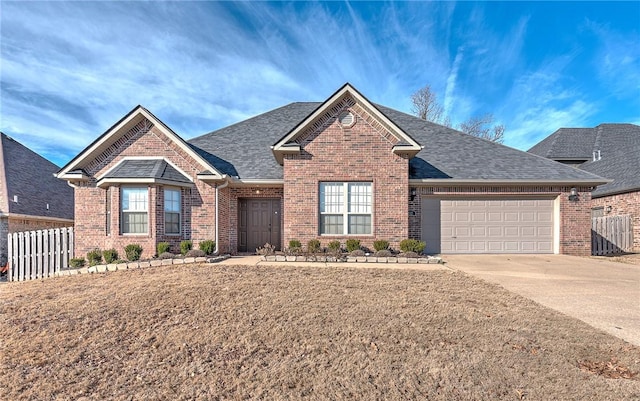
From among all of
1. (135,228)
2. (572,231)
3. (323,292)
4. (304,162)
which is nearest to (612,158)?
(572,231)

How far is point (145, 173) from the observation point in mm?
10172

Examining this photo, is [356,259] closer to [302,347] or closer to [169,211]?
[302,347]

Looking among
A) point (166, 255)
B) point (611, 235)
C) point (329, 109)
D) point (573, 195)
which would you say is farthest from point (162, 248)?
point (611, 235)

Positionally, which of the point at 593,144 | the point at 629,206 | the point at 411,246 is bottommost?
the point at 411,246

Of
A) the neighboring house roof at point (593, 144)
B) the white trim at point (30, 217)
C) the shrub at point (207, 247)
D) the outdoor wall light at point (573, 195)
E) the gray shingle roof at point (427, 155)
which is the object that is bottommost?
the shrub at point (207, 247)

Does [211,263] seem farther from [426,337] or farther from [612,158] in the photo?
[612,158]

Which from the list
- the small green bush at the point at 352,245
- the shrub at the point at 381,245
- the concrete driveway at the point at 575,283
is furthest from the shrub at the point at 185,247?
the concrete driveway at the point at 575,283

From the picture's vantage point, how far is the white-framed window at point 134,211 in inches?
404

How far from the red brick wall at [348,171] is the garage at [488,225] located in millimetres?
1765

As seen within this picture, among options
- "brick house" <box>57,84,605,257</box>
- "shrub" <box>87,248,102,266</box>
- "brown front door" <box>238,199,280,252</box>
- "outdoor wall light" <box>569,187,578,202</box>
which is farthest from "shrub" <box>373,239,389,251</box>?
"shrub" <box>87,248,102,266</box>

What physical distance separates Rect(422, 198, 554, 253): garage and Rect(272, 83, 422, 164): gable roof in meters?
2.61

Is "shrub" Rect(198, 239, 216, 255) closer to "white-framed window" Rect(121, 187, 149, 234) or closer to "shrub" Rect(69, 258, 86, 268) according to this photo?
"white-framed window" Rect(121, 187, 149, 234)

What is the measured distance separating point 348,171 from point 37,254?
36.2 feet

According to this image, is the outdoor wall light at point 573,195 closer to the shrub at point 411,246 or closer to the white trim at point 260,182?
the shrub at point 411,246
